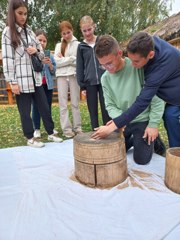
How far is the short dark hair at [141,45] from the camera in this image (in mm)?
1900

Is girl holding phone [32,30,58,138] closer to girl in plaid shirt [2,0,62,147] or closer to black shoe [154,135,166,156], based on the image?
girl in plaid shirt [2,0,62,147]

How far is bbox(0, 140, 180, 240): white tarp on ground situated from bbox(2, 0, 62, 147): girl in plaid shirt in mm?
926

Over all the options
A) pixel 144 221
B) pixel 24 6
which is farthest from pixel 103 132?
pixel 24 6

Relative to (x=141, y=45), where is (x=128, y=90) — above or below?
below

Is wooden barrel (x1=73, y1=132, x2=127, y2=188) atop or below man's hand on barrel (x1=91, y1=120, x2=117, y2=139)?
below

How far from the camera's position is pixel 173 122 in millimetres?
2389

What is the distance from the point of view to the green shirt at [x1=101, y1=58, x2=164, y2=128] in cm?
233

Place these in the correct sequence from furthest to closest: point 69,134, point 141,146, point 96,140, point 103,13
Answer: point 103,13, point 69,134, point 141,146, point 96,140

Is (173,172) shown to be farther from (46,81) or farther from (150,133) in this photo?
(46,81)

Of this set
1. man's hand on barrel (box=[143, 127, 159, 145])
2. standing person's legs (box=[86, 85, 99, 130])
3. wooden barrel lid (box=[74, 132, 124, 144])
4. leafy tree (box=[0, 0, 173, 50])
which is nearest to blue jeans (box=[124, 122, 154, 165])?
man's hand on barrel (box=[143, 127, 159, 145])

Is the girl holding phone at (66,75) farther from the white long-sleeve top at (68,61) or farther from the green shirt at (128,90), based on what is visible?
the green shirt at (128,90)

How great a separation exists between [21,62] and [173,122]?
1928 mm

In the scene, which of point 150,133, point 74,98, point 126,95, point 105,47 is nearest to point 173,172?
point 150,133

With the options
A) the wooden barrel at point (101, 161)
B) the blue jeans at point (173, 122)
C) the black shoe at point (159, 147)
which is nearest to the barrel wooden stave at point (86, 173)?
the wooden barrel at point (101, 161)
